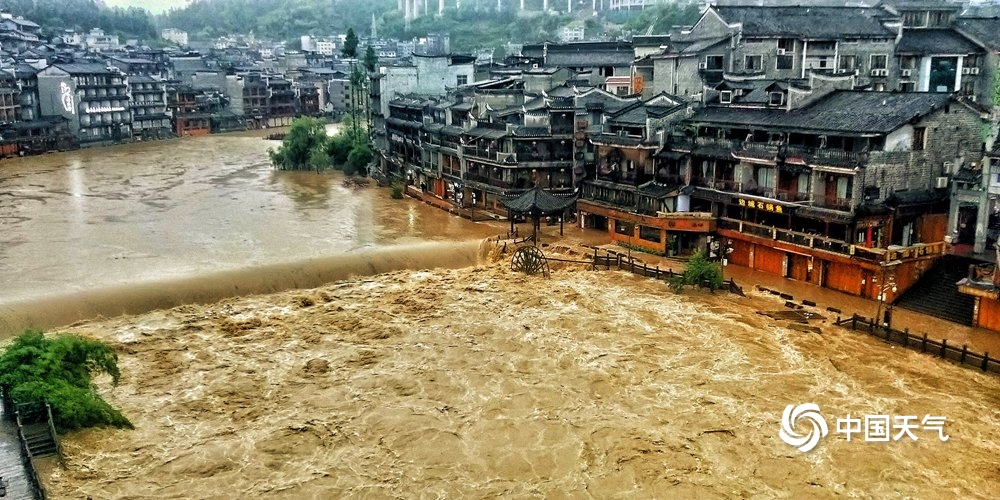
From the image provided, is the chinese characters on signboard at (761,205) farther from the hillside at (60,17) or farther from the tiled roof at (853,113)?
the hillside at (60,17)

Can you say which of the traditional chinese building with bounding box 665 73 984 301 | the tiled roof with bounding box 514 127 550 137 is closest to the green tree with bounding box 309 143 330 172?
the tiled roof with bounding box 514 127 550 137

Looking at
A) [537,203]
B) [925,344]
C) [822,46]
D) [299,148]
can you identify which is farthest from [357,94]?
[925,344]

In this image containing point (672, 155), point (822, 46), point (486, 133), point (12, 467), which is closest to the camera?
point (12, 467)

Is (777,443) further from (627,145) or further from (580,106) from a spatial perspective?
(580,106)

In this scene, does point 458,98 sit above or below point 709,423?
above

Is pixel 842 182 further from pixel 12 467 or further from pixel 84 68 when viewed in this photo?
pixel 84 68

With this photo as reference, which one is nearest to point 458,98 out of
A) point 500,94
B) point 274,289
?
point 500,94

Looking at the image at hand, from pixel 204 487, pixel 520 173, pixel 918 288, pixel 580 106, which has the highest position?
pixel 580 106
